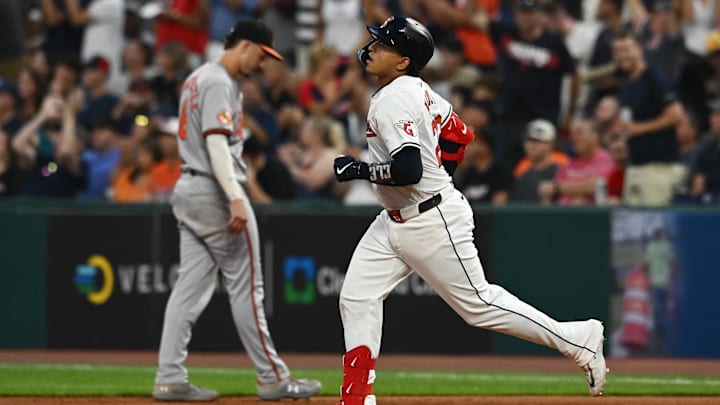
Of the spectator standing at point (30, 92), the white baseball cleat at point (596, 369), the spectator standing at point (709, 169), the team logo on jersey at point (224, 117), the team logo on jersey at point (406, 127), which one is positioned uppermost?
the team logo on jersey at point (406, 127)

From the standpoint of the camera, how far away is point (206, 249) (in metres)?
8.08

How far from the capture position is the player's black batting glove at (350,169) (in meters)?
6.29

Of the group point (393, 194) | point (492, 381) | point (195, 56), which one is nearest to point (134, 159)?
point (195, 56)

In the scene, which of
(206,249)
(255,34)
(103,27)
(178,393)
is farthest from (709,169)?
(103,27)

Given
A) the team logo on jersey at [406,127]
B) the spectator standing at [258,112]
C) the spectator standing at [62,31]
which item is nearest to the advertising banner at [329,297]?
the spectator standing at [258,112]

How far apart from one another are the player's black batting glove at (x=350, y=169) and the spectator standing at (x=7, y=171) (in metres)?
7.93

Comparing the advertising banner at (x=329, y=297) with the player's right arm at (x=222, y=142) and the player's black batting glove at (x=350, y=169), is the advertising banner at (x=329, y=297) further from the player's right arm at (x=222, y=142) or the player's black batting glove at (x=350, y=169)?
the player's black batting glove at (x=350, y=169)

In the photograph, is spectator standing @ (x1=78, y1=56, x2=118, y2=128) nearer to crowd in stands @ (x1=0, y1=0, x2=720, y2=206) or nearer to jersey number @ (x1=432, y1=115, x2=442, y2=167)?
crowd in stands @ (x1=0, y1=0, x2=720, y2=206)

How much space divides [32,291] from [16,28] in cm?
507

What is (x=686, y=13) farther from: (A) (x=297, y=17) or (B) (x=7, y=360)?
(B) (x=7, y=360)

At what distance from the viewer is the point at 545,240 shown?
464 inches

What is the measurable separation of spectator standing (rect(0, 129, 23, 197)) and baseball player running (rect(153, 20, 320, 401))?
6.01 metres

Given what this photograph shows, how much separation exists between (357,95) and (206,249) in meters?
6.33

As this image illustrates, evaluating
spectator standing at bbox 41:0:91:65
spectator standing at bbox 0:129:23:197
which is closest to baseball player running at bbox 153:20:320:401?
spectator standing at bbox 0:129:23:197
